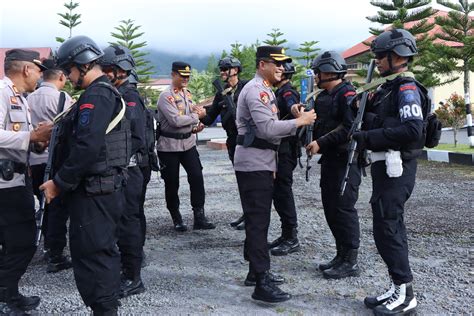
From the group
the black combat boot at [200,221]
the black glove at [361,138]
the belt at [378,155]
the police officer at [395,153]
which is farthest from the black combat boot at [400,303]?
the black combat boot at [200,221]

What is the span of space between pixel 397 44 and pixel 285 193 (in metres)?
2.05

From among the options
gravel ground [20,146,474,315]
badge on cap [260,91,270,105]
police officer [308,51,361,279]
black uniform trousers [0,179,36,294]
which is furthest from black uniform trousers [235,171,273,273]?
black uniform trousers [0,179,36,294]

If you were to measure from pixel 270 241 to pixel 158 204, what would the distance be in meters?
2.75

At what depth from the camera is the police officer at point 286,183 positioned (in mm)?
4672

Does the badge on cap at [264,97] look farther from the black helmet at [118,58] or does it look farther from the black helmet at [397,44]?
the black helmet at [118,58]

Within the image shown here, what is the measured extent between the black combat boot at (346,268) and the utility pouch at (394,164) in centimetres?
106

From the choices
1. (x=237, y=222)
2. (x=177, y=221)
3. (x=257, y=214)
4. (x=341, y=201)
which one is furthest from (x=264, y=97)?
(x=177, y=221)

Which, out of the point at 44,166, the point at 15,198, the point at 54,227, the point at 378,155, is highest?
the point at 378,155

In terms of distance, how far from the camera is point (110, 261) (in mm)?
2852

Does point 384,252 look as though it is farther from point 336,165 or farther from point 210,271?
point 210,271

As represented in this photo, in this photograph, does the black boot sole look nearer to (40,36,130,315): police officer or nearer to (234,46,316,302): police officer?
(234,46,316,302): police officer

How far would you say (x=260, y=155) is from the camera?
352cm

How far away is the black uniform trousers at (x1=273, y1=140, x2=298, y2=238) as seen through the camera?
15.4 ft

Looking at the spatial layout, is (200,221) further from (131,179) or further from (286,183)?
(131,179)
